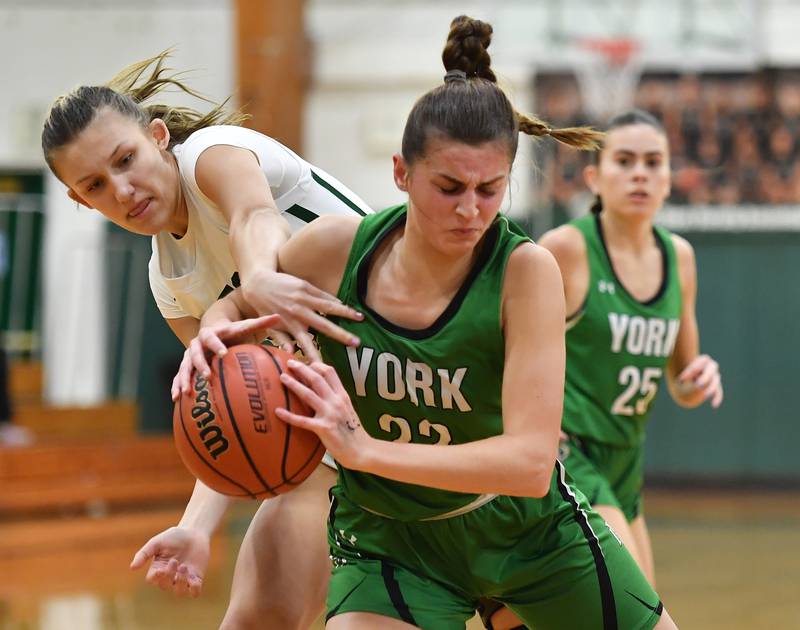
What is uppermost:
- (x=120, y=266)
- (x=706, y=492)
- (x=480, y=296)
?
(x=480, y=296)

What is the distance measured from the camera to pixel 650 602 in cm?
266

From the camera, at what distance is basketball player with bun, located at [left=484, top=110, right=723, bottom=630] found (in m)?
4.11

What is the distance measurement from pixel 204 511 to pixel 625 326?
172 cm

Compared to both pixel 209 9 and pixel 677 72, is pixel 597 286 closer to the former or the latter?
pixel 677 72

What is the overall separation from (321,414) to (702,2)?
9889mm

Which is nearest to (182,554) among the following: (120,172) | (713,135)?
(120,172)

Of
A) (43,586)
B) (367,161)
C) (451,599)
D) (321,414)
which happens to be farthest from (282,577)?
(367,161)

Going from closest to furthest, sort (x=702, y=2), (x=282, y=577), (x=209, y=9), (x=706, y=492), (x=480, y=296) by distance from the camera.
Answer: (x=480, y=296), (x=282, y=577), (x=706, y=492), (x=702, y=2), (x=209, y=9)

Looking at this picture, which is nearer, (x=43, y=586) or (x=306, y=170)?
(x=306, y=170)

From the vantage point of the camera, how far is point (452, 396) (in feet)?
8.42

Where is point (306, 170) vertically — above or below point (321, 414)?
above

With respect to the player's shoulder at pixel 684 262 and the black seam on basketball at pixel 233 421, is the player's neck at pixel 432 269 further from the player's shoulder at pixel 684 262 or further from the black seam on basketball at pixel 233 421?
the player's shoulder at pixel 684 262

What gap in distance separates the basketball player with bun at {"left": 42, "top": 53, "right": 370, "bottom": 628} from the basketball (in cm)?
14

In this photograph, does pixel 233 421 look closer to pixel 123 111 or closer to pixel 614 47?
pixel 123 111
